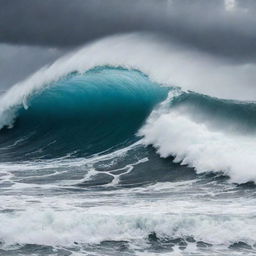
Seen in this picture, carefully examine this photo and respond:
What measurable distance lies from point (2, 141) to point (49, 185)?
8257mm

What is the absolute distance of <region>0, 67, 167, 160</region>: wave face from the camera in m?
19.2

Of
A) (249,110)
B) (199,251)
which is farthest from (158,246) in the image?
(249,110)

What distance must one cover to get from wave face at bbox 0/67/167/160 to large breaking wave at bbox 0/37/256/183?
39mm

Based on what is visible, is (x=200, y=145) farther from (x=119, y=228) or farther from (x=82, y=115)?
(x=82, y=115)

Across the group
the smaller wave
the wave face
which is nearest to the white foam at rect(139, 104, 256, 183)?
the smaller wave

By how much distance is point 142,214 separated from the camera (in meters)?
10.1

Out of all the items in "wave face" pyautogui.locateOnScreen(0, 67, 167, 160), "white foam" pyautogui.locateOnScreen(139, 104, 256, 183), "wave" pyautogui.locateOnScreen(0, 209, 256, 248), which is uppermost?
"wave face" pyautogui.locateOnScreen(0, 67, 167, 160)

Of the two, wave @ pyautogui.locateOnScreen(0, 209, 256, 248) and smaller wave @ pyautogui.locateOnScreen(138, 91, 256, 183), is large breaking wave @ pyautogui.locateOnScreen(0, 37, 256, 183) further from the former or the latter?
wave @ pyautogui.locateOnScreen(0, 209, 256, 248)

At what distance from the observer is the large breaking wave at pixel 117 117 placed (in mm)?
16188

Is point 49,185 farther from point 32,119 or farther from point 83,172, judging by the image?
point 32,119

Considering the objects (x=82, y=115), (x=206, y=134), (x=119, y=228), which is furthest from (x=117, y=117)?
(x=119, y=228)

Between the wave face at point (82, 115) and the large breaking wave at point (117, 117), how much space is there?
0.04 m

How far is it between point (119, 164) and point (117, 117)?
18.2 feet

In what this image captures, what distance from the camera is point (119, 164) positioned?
16.2m
